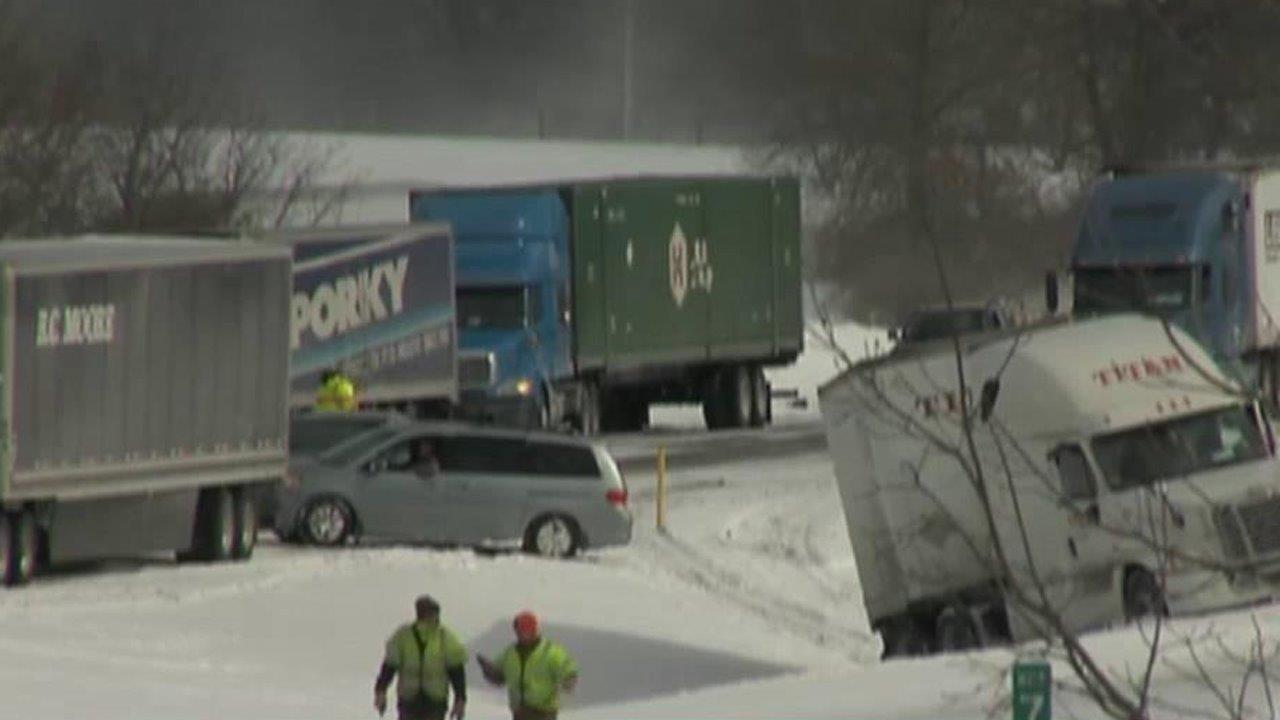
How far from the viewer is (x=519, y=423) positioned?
47.4 meters

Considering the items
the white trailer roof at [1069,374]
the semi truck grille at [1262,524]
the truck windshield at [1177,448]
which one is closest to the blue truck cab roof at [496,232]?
the white trailer roof at [1069,374]

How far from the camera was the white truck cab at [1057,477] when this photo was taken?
91.5 ft

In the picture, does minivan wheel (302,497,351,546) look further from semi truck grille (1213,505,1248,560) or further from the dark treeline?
the dark treeline

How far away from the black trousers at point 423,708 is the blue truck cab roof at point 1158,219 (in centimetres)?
2430

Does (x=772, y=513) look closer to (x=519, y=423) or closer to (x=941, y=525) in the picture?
(x=519, y=423)

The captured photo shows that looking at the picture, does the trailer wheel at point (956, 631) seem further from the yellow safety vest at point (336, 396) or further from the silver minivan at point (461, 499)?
the yellow safety vest at point (336, 396)

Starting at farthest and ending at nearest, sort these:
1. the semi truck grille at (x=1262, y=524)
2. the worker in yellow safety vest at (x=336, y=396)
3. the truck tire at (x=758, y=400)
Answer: the truck tire at (x=758, y=400) → the worker in yellow safety vest at (x=336, y=396) → the semi truck grille at (x=1262, y=524)

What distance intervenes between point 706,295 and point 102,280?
817 inches

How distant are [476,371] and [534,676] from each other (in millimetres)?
25803

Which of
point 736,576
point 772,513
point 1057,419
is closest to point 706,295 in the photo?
point 772,513

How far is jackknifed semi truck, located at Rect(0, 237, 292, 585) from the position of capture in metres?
32.8

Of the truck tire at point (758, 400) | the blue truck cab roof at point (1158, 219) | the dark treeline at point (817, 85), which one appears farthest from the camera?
the dark treeline at point (817, 85)

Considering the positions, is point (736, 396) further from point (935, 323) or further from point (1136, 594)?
point (1136, 594)

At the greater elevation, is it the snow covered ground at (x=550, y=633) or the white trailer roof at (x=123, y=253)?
the white trailer roof at (x=123, y=253)
